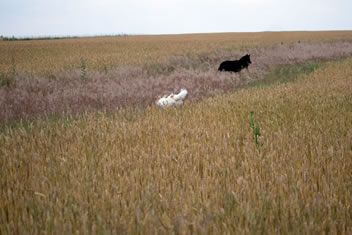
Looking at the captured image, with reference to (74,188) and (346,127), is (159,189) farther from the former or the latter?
(346,127)

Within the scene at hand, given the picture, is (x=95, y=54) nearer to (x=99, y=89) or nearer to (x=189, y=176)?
(x=99, y=89)

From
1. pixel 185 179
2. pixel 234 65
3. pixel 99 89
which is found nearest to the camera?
pixel 185 179

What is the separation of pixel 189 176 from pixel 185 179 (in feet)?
0.15

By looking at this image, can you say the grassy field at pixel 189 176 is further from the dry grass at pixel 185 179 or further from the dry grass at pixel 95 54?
the dry grass at pixel 95 54

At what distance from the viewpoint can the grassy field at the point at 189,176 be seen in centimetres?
201

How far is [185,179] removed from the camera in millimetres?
2715

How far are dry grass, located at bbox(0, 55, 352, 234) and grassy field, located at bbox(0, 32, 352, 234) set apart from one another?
0.01 m

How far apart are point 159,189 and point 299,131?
7.54ft

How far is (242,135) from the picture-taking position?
13.3ft

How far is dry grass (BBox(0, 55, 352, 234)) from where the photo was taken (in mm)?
2004

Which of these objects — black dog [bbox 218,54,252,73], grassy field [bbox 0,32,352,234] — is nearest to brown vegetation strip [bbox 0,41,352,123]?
black dog [bbox 218,54,252,73]

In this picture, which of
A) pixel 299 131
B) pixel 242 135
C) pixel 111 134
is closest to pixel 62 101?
pixel 111 134

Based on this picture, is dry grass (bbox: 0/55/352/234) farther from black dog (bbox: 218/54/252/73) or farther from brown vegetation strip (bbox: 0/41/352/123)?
black dog (bbox: 218/54/252/73)

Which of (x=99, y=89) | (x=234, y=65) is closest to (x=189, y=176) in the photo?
(x=99, y=89)
